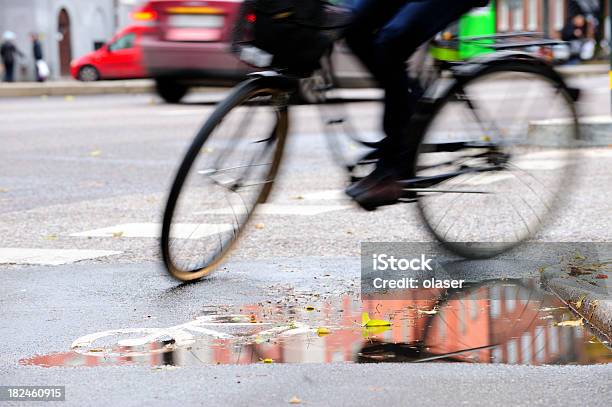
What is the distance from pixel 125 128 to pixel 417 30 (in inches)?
371

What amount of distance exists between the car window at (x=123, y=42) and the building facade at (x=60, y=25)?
26.8 ft

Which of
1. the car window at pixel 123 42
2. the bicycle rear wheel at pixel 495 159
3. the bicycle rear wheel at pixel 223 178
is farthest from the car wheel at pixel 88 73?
the bicycle rear wheel at pixel 223 178

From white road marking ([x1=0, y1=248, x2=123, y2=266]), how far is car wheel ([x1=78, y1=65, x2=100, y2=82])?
28339 millimetres

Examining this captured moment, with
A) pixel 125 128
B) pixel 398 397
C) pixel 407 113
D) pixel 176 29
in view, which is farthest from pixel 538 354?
pixel 176 29

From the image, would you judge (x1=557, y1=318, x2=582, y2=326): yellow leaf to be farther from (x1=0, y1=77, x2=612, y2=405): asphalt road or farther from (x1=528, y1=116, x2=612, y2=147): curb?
(x1=528, y1=116, x2=612, y2=147): curb

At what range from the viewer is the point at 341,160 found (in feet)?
15.7

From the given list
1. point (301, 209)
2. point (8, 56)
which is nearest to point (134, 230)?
point (301, 209)

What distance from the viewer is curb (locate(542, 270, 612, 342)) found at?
387 cm

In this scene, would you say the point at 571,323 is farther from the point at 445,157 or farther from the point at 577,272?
the point at 445,157

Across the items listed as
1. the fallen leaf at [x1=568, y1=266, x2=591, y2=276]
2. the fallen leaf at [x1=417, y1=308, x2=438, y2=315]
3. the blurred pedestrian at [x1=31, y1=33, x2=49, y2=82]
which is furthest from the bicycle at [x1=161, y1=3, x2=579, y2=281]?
the blurred pedestrian at [x1=31, y1=33, x2=49, y2=82]

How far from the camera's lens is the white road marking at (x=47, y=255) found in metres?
5.41

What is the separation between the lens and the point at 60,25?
151 ft

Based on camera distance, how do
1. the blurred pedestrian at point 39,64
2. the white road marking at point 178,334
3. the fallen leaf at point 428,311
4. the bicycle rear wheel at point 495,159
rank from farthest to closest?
the blurred pedestrian at point 39,64 < the bicycle rear wheel at point 495,159 < the fallen leaf at point 428,311 < the white road marking at point 178,334

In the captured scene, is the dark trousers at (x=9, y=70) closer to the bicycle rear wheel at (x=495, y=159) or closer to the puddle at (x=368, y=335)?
the bicycle rear wheel at (x=495, y=159)
